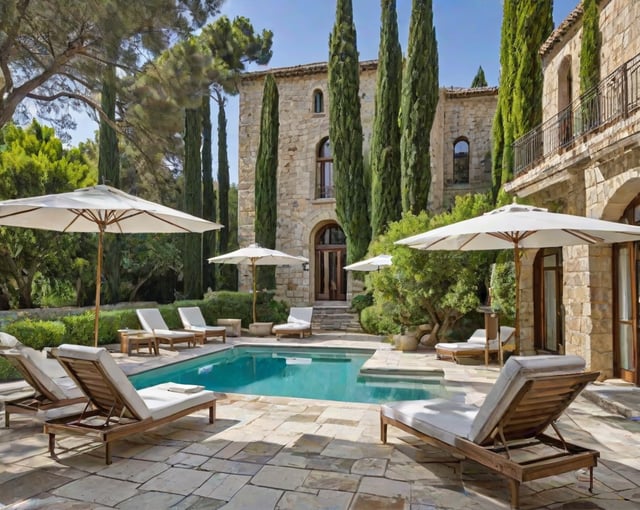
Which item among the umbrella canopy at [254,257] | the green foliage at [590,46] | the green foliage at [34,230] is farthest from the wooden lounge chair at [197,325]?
the green foliage at [590,46]

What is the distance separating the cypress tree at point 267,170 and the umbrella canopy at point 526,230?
1224cm

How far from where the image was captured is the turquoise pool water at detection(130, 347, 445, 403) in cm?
776

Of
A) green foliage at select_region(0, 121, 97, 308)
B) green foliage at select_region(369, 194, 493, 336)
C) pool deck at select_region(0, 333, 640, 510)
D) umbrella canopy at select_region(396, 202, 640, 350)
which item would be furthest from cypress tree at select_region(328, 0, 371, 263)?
pool deck at select_region(0, 333, 640, 510)

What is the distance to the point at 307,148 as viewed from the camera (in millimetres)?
19812

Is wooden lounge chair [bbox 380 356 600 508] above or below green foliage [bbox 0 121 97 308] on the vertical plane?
below

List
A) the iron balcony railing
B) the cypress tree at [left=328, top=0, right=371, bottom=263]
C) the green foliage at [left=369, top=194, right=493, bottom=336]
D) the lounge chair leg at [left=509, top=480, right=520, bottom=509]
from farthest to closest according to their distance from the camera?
the cypress tree at [left=328, top=0, right=371, bottom=263] → the green foliage at [left=369, top=194, right=493, bottom=336] → the iron balcony railing → the lounge chair leg at [left=509, top=480, right=520, bottom=509]

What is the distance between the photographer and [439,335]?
37.7 feet

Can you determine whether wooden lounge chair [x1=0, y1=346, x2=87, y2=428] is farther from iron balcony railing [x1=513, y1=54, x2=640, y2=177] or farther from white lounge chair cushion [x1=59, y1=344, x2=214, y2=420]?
iron balcony railing [x1=513, y1=54, x2=640, y2=177]

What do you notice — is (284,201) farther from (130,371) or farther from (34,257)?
(130,371)

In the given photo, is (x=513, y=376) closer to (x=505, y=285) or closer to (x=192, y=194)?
(x=505, y=285)

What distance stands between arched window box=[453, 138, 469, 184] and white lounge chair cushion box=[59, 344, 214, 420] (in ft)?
54.3

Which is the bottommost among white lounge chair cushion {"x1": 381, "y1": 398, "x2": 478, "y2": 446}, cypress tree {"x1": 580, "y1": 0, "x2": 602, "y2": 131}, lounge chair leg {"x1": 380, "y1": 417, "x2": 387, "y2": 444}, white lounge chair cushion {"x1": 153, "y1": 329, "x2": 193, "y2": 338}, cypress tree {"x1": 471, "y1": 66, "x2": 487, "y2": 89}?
lounge chair leg {"x1": 380, "y1": 417, "x2": 387, "y2": 444}

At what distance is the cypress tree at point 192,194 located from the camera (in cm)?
1834

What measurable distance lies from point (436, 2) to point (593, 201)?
11357mm
